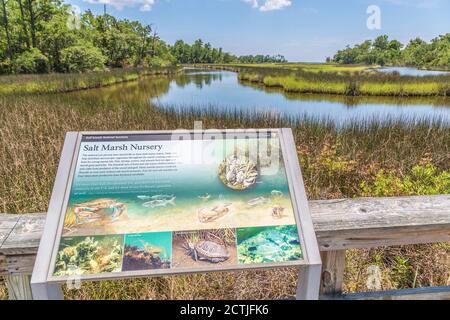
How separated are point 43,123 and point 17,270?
615 centimetres

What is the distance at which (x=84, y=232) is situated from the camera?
105 centimetres

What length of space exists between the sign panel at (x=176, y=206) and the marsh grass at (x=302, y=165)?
0.95m

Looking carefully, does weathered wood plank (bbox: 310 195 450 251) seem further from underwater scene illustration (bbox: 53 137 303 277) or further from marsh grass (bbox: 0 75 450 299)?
marsh grass (bbox: 0 75 450 299)

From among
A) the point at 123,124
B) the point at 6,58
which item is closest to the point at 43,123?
the point at 123,124

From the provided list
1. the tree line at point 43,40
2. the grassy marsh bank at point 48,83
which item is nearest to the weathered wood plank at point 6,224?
the grassy marsh bank at point 48,83

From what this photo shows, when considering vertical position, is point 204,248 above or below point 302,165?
above

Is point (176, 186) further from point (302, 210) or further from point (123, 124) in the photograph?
point (123, 124)

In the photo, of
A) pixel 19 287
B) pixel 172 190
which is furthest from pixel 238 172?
pixel 19 287

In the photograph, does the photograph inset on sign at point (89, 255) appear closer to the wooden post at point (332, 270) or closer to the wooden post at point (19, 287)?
the wooden post at point (19, 287)

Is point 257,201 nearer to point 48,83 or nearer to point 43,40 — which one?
point 48,83

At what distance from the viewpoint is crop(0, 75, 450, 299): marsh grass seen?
206 centimetres

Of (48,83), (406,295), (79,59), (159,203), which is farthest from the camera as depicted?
(79,59)

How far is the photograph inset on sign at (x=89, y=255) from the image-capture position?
994 mm

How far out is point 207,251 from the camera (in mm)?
1055
